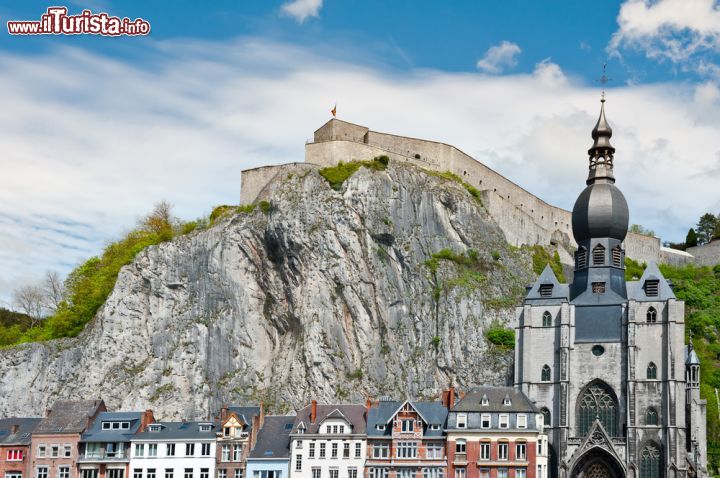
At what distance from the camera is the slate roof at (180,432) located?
57.7 meters

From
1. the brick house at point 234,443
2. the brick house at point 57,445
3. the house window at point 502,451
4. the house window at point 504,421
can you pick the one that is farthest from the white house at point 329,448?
the brick house at point 57,445

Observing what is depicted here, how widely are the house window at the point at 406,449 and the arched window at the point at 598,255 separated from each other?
685 inches

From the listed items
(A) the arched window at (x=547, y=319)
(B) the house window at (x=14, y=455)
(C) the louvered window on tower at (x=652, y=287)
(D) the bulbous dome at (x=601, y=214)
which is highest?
(D) the bulbous dome at (x=601, y=214)

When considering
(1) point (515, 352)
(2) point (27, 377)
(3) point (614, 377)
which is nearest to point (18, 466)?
(2) point (27, 377)

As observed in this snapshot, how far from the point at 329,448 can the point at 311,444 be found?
902 millimetres

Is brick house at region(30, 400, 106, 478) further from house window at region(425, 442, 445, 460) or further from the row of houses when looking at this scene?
house window at region(425, 442, 445, 460)

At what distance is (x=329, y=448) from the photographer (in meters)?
56.8

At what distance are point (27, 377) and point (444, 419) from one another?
28960mm

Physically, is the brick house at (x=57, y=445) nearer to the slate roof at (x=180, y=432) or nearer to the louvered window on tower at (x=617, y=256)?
the slate roof at (x=180, y=432)

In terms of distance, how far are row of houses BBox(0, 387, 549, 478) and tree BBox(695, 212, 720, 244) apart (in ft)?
201

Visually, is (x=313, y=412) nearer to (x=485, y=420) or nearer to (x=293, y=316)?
(x=485, y=420)

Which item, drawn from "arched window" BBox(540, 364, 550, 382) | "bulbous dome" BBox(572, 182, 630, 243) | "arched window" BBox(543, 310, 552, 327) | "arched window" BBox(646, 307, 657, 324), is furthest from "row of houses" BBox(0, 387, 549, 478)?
"bulbous dome" BBox(572, 182, 630, 243)

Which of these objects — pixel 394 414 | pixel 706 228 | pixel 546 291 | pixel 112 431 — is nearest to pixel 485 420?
pixel 394 414

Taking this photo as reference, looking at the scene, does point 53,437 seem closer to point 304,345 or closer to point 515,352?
point 304,345
